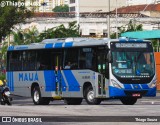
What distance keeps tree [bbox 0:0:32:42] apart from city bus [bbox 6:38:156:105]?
633cm

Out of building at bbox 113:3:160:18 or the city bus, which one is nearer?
the city bus

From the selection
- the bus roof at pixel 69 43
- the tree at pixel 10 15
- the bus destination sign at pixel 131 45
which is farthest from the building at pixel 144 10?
the bus destination sign at pixel 131 45

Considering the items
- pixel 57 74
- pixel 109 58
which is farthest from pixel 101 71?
pixel 57 74

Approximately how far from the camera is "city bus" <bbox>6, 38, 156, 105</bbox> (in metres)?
37.4

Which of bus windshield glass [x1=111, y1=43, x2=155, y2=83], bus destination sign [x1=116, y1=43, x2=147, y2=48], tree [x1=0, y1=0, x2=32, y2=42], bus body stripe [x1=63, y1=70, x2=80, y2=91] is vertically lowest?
bus body stripe [x1=63, y1=70, x2=80, y2=91]

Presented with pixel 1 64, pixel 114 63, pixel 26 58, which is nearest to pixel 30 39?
pixel 1 64

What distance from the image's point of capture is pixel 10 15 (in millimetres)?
48125

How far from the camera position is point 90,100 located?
38.0 metres

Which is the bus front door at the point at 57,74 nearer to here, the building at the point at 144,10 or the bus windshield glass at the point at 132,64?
the bus windshield glass at the point at 132,64

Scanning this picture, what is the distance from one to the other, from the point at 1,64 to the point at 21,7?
163 ft

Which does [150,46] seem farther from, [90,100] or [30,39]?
[30,39]

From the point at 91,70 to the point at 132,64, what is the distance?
184 cm

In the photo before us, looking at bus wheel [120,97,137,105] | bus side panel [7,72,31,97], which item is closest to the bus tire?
bus side panel [7,72,31,97]

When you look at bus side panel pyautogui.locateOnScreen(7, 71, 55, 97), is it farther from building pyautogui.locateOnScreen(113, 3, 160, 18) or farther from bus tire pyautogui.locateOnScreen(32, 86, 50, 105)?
building pyautogui.locateOnScreen(113, 3, 160, 18)
